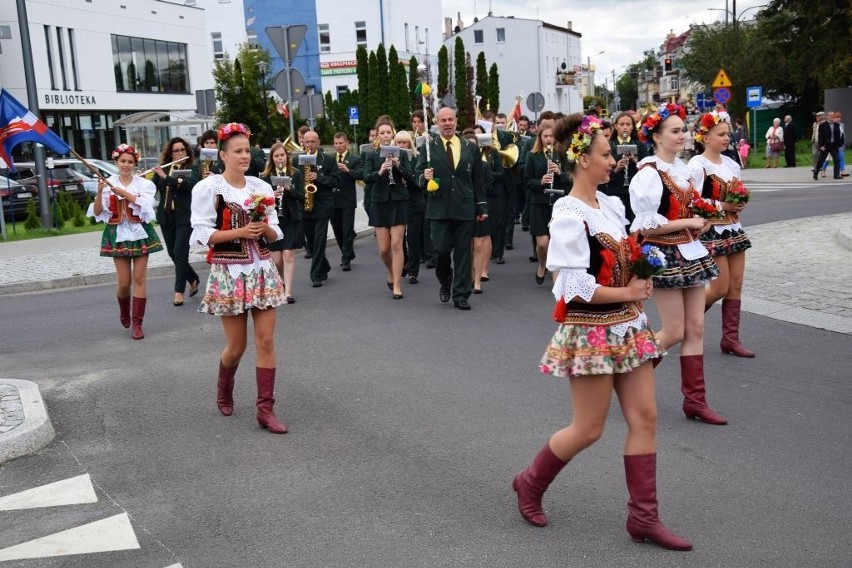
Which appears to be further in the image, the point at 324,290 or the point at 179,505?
the point at 324,290

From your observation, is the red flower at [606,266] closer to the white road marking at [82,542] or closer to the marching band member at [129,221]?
the white road marking at [82,542]

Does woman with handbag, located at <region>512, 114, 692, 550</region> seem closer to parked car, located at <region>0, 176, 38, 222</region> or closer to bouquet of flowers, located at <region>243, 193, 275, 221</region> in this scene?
bouquet of flowers, located at <region>243, 193, 275, 221</region>

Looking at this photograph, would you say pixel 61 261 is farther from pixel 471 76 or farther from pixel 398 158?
pixel 471 76

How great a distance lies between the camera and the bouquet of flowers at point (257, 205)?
6.35m

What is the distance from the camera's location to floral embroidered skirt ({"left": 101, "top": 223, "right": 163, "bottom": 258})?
32.5 ft

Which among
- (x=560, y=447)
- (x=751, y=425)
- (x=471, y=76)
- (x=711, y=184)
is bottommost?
(x=751, y=425)

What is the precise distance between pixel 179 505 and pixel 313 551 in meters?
1.03

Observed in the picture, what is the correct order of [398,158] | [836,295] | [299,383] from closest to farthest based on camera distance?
1. [299,383]
2. [836,295]
3. [398,158]

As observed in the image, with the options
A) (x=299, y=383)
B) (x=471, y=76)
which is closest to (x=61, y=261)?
(x=299, y=383)

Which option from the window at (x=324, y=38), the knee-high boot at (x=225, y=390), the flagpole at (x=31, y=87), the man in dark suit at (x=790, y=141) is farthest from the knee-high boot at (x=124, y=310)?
the window at (x=324, y=38)

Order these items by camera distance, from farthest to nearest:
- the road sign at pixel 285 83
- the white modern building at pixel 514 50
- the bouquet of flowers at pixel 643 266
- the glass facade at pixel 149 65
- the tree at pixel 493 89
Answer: the white modern building at pixel 514 50, the tree at pixel 493 89, the glass facade at pixel 149 65, the road sign at pixel 285 83, the bouquet of flowers at pixel 643 266

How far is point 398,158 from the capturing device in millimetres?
12633

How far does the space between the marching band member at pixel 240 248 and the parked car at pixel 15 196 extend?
1957 centimetres

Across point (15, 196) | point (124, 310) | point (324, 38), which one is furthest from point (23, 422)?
point (324, 38)
